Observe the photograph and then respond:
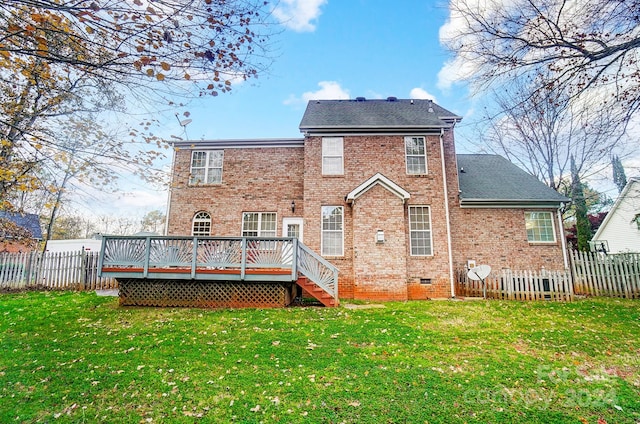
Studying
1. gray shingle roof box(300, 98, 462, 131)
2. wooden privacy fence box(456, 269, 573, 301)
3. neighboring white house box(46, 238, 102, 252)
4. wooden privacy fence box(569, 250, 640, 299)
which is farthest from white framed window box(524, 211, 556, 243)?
neighboring white house box(46, 238, 102, 252)

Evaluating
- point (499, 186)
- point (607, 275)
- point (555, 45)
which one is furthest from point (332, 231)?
point (607, 275)

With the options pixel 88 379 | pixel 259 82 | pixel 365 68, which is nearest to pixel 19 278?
pixel 88 379

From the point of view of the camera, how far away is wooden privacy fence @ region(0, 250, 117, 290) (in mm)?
12219

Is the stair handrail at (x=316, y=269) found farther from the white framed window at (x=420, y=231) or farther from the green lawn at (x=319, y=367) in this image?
the white framed window at (x=420, y=231)

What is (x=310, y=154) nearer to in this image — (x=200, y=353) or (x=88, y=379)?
(x=200, y=353)

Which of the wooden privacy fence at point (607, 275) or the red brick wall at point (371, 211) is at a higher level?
the red brick wall at point (371, 211)

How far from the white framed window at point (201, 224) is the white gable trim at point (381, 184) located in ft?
19.8

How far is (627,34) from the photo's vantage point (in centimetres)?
521

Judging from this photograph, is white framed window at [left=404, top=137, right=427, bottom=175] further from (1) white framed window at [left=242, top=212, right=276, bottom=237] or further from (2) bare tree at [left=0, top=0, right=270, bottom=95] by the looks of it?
(2) bare tree at [left=0, top=0, right=270, bottom=95]

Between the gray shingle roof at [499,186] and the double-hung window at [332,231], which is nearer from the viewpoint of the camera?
the double-hung window at [332,231]

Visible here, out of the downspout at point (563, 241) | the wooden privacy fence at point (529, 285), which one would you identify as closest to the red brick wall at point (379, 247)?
the wooden privacy fence at point (529, 285)

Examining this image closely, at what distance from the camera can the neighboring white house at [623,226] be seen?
62.6 ft

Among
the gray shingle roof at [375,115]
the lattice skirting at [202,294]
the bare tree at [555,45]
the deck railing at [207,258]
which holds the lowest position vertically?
the lattice skirting at [202,294]

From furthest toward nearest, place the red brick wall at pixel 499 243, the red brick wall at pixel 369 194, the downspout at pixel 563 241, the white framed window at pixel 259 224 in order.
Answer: the white framed window at pixel 259 224, the red brick wall at pixel 499 243, the downspout at pixel 563 241, the red brick wall at pixel 369 194
